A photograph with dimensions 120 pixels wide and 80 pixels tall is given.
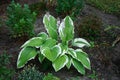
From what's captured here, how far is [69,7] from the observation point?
Result: 7945mm

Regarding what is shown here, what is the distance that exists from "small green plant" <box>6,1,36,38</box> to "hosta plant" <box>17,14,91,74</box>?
0.33 m

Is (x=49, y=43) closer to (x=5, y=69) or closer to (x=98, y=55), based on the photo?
(x=5, y=69)

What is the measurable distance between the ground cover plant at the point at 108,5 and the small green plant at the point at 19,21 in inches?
110

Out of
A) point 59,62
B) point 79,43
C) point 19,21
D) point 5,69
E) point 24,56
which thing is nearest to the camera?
point 5,69

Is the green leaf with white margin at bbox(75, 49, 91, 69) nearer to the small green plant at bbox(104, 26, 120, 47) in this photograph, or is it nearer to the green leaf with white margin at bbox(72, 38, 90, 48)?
the green leaf with white margin at bbox(72, 38, 90, 48)

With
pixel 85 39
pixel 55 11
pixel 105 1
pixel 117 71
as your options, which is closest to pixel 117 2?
pixel 105 1

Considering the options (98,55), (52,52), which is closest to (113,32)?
(98,55)

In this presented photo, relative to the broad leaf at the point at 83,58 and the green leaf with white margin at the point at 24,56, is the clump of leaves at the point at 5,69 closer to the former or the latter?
the green leaf with white margin at the point at 24,56

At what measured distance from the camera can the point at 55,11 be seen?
841 centimetres

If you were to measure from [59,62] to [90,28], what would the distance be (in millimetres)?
1476

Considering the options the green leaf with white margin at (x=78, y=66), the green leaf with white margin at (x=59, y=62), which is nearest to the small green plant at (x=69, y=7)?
the green leaf with white margin at (x=78, y=66)

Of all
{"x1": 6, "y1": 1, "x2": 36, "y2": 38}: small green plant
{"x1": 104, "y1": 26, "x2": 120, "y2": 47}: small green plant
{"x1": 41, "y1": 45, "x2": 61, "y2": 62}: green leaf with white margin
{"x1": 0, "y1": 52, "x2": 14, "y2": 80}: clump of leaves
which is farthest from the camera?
{"x1": 104, "y1": 26, "x2": 120, "y2": 47}: small green plant

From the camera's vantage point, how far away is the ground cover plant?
29.5 ft

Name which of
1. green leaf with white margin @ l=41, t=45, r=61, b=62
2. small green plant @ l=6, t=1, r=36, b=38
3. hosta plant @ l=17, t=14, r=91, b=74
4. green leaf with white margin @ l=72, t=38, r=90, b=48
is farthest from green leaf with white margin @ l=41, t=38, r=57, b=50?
small green plant @ l=6, t=1, r=36, b=38
